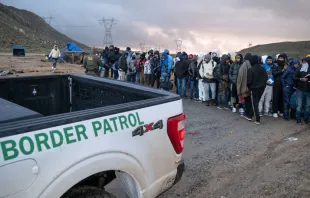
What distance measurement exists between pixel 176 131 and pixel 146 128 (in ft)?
1.25

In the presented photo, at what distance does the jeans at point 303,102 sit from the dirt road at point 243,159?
350 mm

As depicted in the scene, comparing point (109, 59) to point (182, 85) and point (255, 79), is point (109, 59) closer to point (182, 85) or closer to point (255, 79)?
point (182, 85)

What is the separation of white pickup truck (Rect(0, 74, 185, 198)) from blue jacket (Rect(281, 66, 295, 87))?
22.6 feet

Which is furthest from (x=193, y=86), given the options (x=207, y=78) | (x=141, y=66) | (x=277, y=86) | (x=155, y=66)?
(x=277, y=86)

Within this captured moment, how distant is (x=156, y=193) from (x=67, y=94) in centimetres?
201

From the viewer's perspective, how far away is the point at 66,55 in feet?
110

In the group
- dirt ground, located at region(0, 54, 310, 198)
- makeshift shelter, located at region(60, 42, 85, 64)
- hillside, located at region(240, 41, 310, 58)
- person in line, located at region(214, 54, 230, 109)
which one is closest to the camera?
dirt ground, located at region(0, 54, 310, 198)

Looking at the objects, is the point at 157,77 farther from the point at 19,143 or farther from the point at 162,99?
the point at 19,143

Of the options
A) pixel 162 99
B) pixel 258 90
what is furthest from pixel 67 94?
pixel 258 90

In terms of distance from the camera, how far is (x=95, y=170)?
214 cm

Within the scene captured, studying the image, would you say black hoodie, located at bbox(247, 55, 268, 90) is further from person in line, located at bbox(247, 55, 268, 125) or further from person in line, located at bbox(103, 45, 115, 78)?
person in line, located at bbox(103, 45, 115, 78)

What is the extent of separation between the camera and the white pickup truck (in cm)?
178

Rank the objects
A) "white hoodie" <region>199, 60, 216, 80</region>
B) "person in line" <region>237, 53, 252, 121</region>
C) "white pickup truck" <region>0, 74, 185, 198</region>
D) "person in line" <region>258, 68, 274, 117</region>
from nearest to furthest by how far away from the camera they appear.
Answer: "white pickup truck" <region>0, 74, 185, 198</region>
"person in line" <region>237, 53, 252, 121</region>
"person in line" <region>258, 68, 274, 117</region>
"white hoodie" <region>199, 60, 216, 80</region>

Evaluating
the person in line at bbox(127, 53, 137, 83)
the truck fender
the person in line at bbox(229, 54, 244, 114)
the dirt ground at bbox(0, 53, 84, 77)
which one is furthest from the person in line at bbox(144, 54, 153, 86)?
the truck fender
